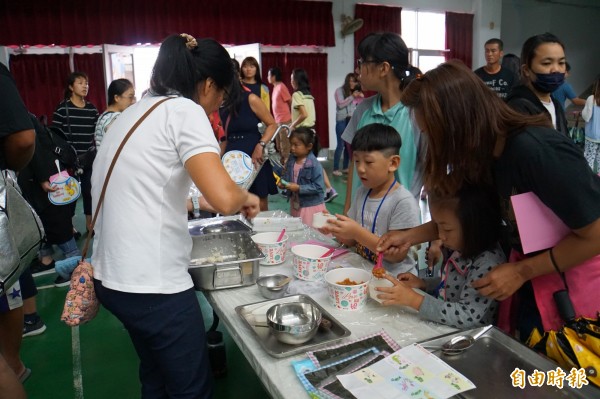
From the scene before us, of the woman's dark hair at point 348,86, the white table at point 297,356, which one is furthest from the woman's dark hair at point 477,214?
the woman's dark hair at point 348,86

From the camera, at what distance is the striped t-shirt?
3.75m

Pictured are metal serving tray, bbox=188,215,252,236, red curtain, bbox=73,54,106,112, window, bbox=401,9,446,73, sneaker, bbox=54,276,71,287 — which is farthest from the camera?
window, bbox=401,9,446,73

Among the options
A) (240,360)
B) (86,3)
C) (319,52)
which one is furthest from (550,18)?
(240,360)

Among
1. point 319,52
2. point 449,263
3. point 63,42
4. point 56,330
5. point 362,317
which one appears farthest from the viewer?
point 319,52

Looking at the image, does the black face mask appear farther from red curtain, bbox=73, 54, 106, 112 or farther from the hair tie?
red curtain, bbox=73, 54, 106, 112

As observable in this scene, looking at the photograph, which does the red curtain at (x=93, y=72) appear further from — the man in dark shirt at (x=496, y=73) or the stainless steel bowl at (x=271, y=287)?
the stainless steel bowl at (x=271, y=287)

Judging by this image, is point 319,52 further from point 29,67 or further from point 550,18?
point 550,18

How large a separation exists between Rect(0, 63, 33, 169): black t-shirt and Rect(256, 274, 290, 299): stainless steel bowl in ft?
3.52

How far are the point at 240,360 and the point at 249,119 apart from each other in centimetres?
166

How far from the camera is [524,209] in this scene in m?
1.03

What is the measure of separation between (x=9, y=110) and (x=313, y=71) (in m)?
6.55

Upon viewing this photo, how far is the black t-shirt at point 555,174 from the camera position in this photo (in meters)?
0.95

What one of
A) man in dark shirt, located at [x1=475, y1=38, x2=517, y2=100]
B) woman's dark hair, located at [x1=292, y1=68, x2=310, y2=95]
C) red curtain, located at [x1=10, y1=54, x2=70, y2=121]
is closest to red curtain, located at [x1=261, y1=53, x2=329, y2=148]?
woman's dark hair, located at [x1=292, y1=68, x2=310, y2=95]

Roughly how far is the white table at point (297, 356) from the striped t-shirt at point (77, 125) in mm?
2915
